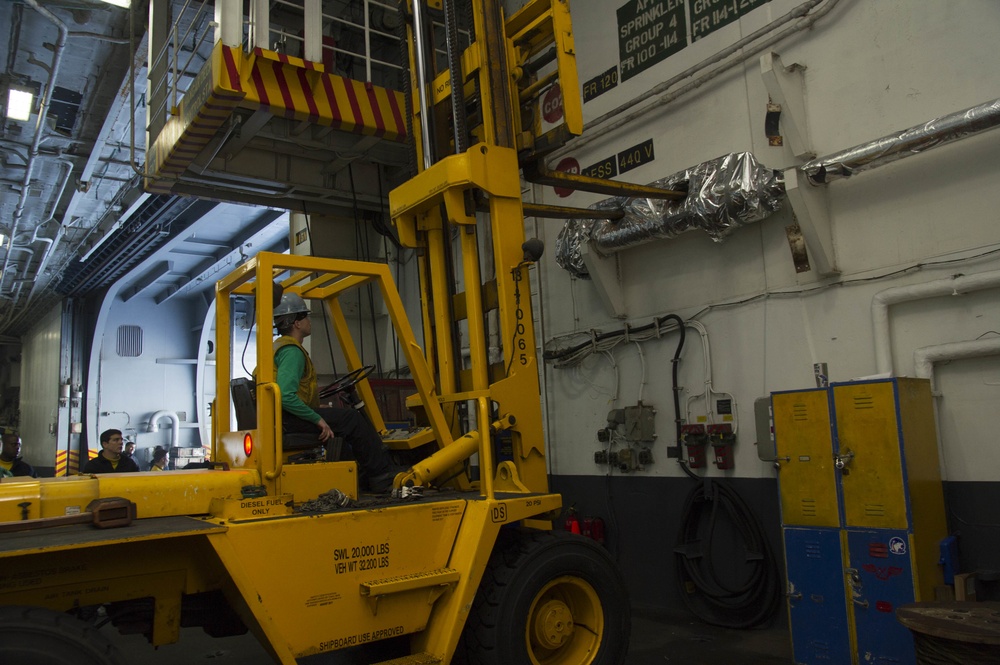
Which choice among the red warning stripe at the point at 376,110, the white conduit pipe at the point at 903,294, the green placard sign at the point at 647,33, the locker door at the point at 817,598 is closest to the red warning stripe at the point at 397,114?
the red warning stripe at the point at 376,110

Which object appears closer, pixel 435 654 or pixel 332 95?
pixel 435 654

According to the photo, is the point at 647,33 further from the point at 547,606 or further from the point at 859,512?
the point at 547,606

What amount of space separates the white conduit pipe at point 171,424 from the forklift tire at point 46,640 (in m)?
17.9

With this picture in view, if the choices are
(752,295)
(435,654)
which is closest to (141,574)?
(435,654)

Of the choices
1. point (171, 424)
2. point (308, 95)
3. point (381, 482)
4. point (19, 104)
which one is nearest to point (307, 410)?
point (381, 482)

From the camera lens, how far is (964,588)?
14.8ft

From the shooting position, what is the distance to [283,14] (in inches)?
334

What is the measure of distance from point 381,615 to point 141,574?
3.95ft

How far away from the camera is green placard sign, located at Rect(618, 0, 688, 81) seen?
6.94m

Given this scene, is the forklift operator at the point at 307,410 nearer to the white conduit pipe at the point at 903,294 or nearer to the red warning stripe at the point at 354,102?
the red warning stripe at the point at 354,102

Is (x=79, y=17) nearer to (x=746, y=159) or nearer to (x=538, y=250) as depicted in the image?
(x=538, y=250)

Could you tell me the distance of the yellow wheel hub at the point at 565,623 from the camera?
4402mm

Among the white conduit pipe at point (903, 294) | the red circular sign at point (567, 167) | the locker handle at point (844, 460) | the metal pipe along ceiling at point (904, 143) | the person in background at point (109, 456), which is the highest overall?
the red circular sign at point (567, 167)

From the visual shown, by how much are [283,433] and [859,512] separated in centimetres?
361
